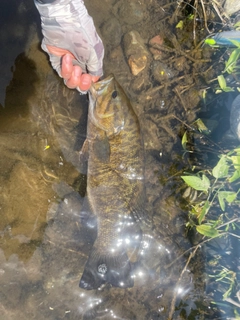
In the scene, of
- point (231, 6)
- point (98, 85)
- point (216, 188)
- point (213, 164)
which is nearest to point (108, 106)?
point (98, 85)

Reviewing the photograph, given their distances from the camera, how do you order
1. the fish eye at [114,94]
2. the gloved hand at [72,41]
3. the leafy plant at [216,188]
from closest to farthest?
the gloved hand at [72,41] → the leafy plant at [216,188] → the fish eye at [114,94]

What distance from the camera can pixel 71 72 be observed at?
144 inches

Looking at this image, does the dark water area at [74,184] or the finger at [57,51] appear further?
the dark water area at [74,184]

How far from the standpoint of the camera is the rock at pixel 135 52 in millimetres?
4527

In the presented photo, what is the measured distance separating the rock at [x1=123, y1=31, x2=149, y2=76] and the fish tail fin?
2463mm

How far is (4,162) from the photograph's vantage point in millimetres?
4082

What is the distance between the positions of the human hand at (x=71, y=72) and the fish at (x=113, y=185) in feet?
0.55

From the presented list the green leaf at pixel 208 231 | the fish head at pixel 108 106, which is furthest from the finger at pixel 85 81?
the green leaf at pixel 208 231

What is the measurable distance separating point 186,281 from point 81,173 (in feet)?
6.13

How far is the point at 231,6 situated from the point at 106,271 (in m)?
3.80

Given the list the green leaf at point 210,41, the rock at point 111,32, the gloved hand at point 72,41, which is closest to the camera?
the gloved hand at point 72,41

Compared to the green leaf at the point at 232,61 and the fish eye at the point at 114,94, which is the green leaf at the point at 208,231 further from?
the green leaf at the point at 232,61

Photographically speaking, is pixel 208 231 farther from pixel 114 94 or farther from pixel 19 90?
pixel 19 90

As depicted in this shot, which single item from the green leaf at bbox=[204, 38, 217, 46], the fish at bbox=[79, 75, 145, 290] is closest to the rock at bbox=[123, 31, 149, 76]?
the fish at bbox=[79, 75, 145, 290]
